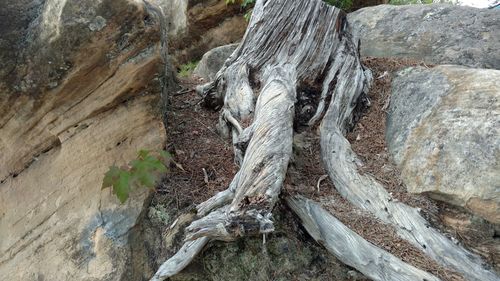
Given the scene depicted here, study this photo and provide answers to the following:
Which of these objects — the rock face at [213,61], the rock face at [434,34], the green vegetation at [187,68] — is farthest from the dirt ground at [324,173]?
the green vegetation at [187,68]

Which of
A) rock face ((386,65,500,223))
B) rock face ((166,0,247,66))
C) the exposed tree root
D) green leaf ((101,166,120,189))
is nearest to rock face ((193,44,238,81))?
rock face ((166,0,247,66))

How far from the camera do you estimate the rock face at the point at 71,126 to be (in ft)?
14.7

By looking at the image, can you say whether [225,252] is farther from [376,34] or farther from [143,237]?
[376,34]

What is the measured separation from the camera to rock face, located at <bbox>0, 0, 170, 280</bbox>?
4488mm

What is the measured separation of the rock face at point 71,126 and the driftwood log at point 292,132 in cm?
91

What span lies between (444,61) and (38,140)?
Answer: 498cm

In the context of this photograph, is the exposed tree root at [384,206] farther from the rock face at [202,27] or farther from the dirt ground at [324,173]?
the rock face at [202,27]

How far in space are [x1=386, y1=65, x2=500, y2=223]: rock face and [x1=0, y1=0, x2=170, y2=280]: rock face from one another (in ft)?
8.05

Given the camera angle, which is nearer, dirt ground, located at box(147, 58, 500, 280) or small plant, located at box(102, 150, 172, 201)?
dirt ground, located at box(147, 58, 500, 280)

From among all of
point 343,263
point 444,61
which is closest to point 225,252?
point 343,263

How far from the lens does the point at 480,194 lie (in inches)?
165

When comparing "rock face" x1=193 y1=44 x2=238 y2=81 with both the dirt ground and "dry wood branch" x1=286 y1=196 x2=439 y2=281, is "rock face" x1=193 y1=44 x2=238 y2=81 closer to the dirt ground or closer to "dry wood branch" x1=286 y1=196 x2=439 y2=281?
the dirt ground

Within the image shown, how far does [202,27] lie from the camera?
34.6 feet

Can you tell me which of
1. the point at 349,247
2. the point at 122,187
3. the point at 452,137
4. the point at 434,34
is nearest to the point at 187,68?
the point at 434,34
